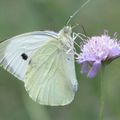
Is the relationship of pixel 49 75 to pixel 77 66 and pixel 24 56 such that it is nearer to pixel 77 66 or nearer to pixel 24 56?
pixel 24 56

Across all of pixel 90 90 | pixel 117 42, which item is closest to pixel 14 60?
pixel 117 42

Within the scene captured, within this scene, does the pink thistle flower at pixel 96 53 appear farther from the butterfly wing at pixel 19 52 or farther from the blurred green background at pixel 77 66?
the blurred green background at pixel 77 66

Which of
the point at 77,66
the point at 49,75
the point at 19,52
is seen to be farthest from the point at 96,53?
the point at 77,66

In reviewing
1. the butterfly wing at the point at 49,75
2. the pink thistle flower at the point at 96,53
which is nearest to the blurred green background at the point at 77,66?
the butterfly wing at the point at 49,75

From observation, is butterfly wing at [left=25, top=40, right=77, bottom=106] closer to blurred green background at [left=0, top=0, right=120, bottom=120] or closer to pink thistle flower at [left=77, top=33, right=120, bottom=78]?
pink thistle flower at [left=77, top=33, right=120, bottom=78]

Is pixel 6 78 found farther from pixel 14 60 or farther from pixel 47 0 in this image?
pixel 14 60
